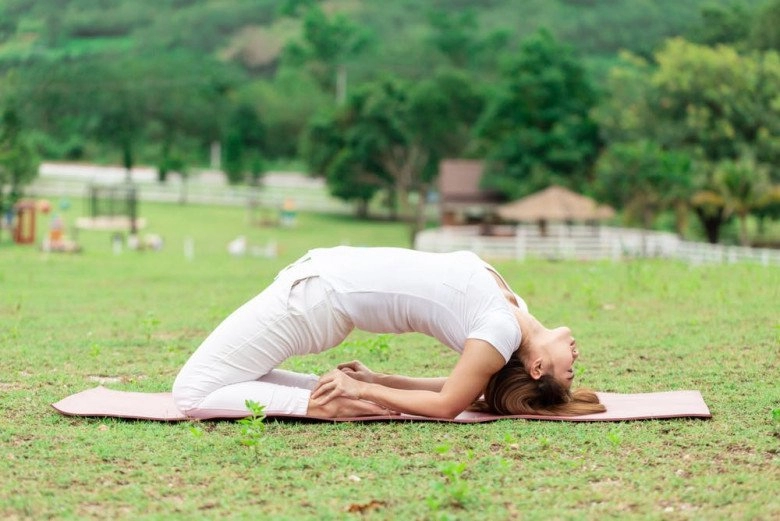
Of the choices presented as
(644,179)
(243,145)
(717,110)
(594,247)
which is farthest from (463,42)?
(594,247)

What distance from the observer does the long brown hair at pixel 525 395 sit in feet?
17.0

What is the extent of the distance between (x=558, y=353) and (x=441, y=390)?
21.6 inches

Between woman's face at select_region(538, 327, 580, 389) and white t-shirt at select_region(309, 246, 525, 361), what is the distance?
15 centimetres

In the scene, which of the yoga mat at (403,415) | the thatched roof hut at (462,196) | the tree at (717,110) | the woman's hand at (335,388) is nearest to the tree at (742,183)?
the tree at (717,110)

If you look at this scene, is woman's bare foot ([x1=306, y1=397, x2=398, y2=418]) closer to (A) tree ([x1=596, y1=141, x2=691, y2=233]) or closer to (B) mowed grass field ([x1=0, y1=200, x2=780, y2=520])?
(B) mowed grass field ([x1=0, y1=200, x2=780, y2=520])

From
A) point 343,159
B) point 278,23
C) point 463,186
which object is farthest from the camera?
point 278,23

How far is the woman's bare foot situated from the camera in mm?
5137

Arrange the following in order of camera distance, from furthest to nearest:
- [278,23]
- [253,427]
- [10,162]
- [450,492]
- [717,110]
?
[278,23], [717,110], [10,162], [253,427], [450,492]

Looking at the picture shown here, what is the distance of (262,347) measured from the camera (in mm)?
5203

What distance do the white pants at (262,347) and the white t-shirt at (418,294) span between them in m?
0.09

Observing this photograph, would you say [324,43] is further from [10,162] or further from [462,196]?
[10,162]

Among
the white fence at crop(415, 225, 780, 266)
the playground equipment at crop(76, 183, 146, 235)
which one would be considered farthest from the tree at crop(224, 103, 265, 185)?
the white fence at crop(415, 225, 780, 266)

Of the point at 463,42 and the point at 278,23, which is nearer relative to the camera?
the point at 463,42

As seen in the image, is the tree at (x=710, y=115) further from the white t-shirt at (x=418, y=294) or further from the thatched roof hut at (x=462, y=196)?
the white t-shirt at (x=418, y=294)
